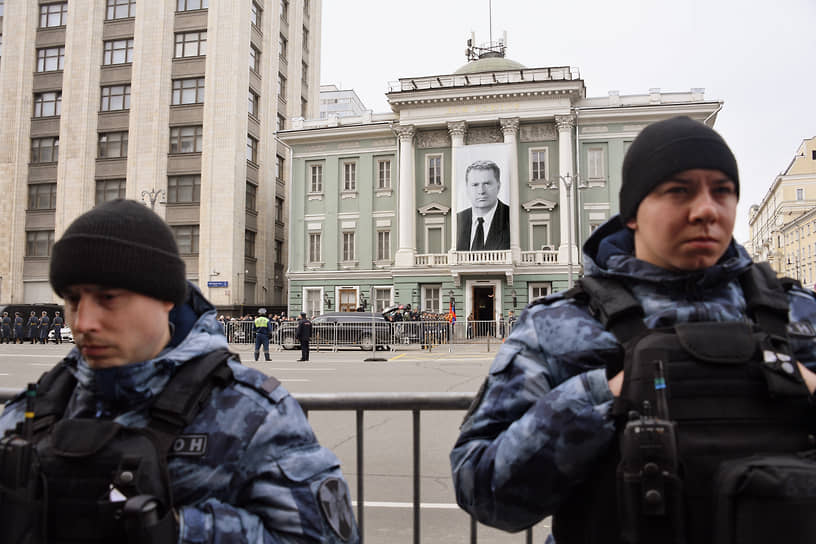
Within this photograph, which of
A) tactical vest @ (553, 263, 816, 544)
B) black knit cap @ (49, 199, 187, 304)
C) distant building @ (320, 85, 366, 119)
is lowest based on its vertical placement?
tactical vest @ (553, 263, 816, 544)

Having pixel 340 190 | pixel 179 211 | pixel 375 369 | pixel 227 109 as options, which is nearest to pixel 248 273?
pixel 179 211

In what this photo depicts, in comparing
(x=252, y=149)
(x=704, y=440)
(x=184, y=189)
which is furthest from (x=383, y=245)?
(x=704, y=440)

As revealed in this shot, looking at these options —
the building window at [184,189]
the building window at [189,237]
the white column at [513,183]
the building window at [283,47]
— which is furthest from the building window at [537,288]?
the building window at [283,47]

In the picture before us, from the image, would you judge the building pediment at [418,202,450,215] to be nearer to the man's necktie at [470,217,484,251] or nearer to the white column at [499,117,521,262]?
the man's necktie at [470,217,484,251]

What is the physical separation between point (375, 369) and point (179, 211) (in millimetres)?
27265

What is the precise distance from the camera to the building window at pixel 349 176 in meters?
36.9

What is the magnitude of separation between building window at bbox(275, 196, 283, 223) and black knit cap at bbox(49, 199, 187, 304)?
4370 cm

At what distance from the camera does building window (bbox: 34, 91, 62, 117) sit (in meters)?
40.9

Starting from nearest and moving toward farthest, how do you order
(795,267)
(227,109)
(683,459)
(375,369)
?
(683,459) → (375,369) → (227,109) → (795,267)

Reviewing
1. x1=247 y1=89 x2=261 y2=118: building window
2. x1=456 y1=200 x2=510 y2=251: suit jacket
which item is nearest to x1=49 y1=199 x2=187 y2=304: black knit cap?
x1=456 y1=200 x2=510 y2=251: suit jacket

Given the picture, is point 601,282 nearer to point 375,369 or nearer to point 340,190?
point 375,369

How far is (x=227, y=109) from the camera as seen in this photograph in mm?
37812

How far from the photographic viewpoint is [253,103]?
133 ft

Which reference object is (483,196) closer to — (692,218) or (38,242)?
(692,218)
